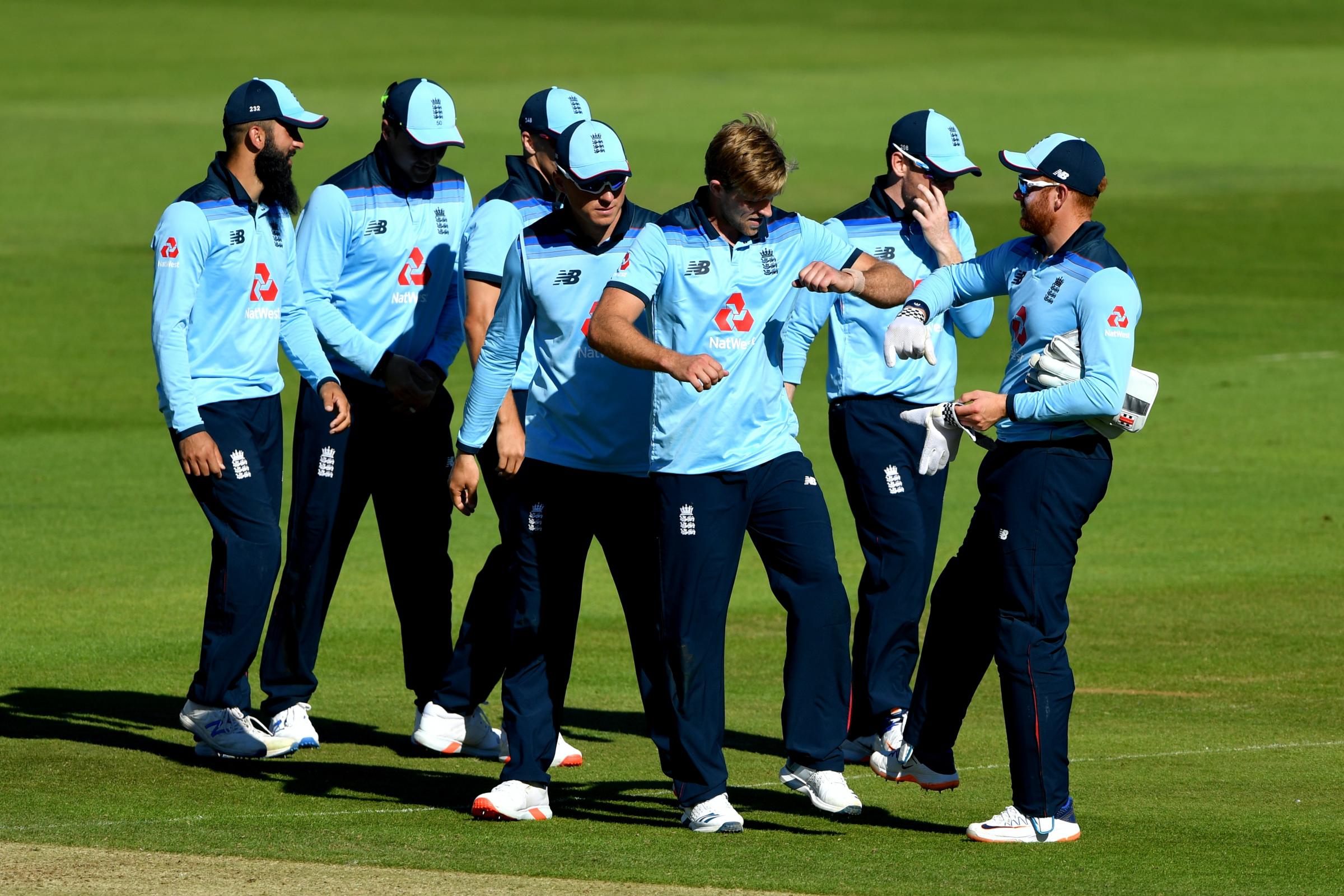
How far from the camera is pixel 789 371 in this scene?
366 inches

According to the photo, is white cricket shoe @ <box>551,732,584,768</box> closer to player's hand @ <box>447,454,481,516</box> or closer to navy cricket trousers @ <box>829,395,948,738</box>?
navy cricket trousers @ <box>829,395,948,738</box>

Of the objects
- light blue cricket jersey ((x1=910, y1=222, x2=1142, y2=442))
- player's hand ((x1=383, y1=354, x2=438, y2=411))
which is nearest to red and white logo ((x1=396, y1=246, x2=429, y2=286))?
player's hand ((x1=383, y1=354, x2=438, y2=411))

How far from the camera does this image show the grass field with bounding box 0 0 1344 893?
24.5 feet

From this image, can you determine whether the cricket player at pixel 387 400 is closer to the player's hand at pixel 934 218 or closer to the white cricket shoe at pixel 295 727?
the white cricket shoe at pixel 295 727

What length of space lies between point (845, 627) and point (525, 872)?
162 centimetres

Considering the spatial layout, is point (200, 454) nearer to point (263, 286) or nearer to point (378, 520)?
point (263, 286)

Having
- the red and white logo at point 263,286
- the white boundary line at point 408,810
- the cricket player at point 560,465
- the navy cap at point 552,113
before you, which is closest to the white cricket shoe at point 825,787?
the cricket player at point 560,465

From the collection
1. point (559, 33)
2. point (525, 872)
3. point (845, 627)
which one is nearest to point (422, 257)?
point (845, 627)

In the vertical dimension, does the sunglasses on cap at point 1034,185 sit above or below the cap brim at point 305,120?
below

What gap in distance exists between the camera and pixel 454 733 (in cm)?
930

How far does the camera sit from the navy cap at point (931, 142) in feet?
31.0

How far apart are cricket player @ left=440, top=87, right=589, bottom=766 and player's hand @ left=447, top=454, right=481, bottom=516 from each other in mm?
558

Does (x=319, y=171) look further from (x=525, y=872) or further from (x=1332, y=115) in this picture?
(x=525, y=872)

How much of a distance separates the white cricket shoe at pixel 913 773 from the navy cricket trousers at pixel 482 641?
1659 mm
